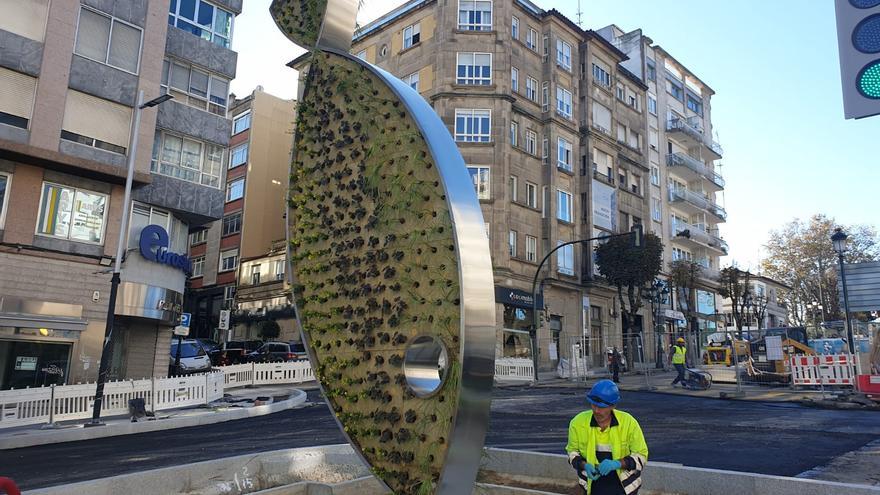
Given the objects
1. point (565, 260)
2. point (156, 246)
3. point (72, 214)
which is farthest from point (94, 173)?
point (565, 260)

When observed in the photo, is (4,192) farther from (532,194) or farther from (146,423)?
(532,194)

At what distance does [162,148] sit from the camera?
22.6 meters

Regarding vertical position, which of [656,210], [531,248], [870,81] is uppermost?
[656,210]

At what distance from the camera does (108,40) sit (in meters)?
20.7

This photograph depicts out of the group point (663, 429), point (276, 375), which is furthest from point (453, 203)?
point (276, 375)

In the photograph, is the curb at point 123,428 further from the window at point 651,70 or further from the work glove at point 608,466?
the window at point 651,70

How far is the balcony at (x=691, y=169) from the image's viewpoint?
5072 cm

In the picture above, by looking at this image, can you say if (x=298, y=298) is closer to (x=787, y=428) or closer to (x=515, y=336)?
(x=787, y=428)

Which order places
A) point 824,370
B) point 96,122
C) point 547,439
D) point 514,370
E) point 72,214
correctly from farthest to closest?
point 514,370 → point 96,122 → point 72,214 → point 824,370 → point 547,439

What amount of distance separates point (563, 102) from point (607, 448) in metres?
35.9

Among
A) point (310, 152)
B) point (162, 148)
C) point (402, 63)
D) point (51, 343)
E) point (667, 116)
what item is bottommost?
point (51, 343)

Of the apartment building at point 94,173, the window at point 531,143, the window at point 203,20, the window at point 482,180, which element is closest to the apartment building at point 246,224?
the window at point 482,180

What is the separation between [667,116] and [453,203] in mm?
53104

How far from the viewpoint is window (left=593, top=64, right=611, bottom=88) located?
40.9 metres
